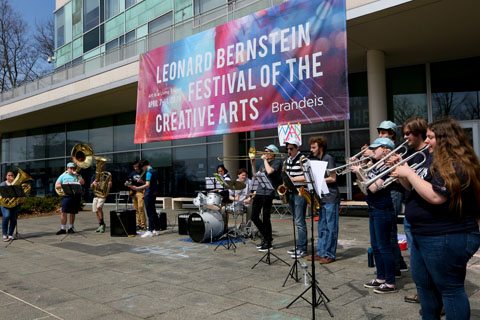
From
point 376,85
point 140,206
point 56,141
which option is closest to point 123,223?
point 140,206

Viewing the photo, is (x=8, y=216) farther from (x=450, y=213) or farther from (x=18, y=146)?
(x=18, y=146)

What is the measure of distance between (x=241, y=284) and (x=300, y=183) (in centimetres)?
183

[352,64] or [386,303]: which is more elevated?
[352,64]

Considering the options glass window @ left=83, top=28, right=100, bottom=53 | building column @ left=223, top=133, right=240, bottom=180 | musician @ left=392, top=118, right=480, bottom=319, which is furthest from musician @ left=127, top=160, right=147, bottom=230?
glass window @ left=83, top=28, right=100, bottom=53

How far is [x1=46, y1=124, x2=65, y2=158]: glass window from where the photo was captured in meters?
26.0

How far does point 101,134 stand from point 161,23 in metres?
8.55

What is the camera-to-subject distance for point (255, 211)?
7406 mm

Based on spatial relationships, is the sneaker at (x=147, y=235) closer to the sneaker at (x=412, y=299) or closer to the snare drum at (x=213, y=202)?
the snare drum at (x=213, y=202)

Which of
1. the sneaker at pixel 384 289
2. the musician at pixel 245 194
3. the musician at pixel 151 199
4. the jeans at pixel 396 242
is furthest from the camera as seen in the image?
the musician at pixel 151 199

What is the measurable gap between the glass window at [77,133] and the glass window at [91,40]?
15.0 feet

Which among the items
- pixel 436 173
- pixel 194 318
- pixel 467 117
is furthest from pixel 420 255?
pixel 467 117

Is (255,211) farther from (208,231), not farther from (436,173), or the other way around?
(436,173)

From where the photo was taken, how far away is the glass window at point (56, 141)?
85.5 feet

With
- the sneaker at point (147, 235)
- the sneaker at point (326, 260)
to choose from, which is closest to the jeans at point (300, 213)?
the sneaker at point (326, 260)
